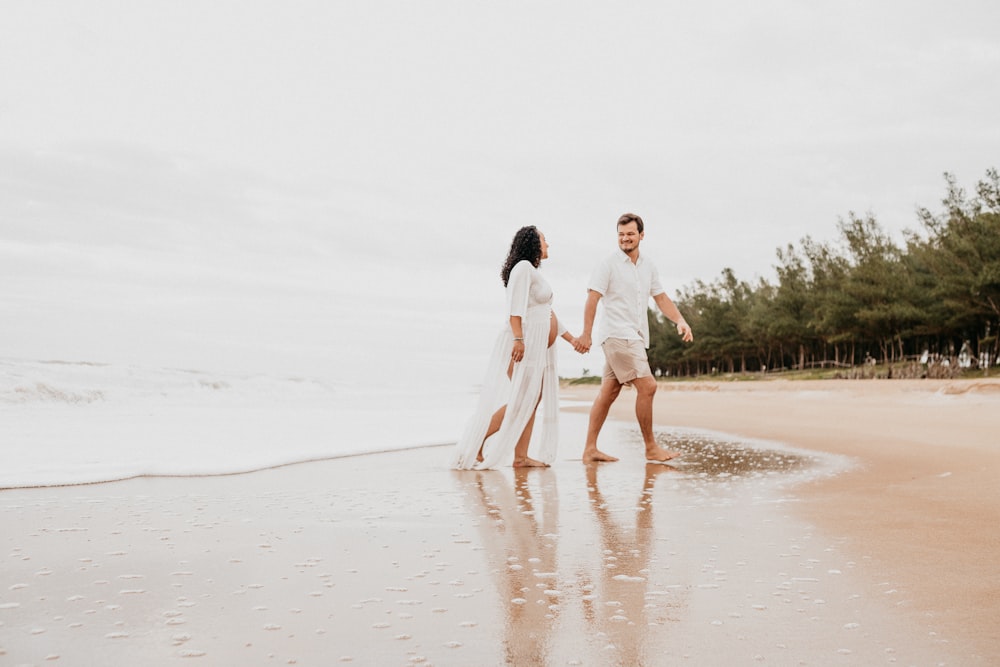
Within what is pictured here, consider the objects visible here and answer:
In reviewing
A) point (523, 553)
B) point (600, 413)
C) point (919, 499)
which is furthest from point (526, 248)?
point (523, 553)

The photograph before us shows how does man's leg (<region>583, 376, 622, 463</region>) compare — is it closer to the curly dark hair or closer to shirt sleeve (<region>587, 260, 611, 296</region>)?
shirt sleeve (<region>587, 260, 611, 296</region>)

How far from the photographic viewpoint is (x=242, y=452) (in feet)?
22.9

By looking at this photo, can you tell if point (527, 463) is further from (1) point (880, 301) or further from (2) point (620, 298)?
(1) point (880, 301)

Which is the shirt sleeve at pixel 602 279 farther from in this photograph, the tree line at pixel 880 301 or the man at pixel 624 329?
the tree line at pixel 880 301

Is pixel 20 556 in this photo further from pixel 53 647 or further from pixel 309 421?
pixel 309 421

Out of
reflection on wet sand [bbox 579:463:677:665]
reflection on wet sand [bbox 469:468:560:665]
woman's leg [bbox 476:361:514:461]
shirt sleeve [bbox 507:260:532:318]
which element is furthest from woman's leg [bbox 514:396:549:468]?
reflection on wet sand [bbox 579:463:677:665]

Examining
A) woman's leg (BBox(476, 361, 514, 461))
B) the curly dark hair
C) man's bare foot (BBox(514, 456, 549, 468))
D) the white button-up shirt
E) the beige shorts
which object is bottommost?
man's bare foot (BBox(514, 456, 549, 468))

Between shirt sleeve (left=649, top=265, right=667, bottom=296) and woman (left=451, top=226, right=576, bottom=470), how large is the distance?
900 mm

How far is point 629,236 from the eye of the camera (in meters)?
6.54

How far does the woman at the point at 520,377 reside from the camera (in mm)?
6172

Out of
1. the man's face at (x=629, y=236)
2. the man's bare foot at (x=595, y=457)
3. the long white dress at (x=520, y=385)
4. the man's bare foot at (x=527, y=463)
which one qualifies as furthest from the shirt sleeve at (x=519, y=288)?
the man's bare foot at (x=595, y=457)

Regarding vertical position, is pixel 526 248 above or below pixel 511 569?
above

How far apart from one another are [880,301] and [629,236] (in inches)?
1389

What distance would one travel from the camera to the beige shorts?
6.32 metres
